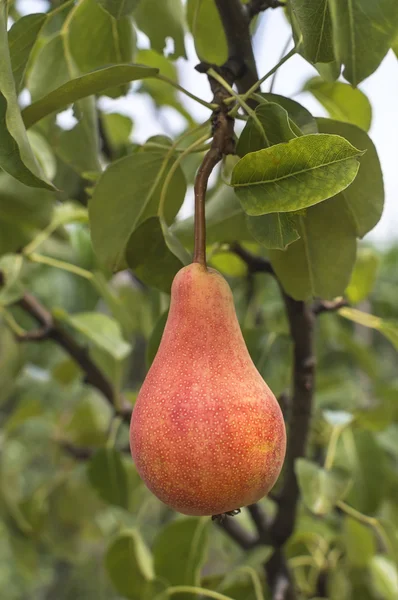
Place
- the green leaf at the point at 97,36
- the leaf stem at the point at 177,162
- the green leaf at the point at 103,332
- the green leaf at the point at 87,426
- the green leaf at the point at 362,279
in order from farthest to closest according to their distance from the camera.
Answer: the green leaf at the point at 87,426
the green leaf at the point at 362,279
the green leaf at the point at 103,332
the green leaf at the point at 97,36
the leaf stem at the point at 177,162

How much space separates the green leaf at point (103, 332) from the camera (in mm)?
649

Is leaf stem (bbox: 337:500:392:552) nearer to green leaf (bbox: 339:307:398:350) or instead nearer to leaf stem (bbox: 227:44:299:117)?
green leaf (bbox: 339:307:398:350)

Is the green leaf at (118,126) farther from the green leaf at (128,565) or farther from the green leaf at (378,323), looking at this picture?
the green leaf at (128,565)

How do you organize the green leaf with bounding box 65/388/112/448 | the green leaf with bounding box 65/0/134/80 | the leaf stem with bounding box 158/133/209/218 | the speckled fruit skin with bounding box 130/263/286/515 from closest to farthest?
the speckled fruit skin with bounding box 130/263/286/515 → the leaf stem with bounding box 158/133/209/218 → the green leaf with bounding box 65/0/134/80 → the green leaf with bounding box 65/388/112/448

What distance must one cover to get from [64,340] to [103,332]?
0.28ft

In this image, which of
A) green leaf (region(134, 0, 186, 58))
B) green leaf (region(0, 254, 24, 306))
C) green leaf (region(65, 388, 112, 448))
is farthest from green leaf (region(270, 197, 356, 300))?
green leaf (region(65, 388, 112, 448))

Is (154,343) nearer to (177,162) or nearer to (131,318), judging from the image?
(177,162)

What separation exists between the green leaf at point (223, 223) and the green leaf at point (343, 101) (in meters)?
0.11

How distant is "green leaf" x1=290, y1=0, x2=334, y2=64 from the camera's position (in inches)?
12.2

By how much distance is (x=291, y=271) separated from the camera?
16.8 inches

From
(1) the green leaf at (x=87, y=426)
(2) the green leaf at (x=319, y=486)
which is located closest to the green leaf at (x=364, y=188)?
(2) the green leaf at (x=319, y=486)

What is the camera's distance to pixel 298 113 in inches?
14.6

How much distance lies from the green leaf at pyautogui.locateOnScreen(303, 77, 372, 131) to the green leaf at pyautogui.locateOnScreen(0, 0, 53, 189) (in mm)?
286

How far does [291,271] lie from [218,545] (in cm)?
90
